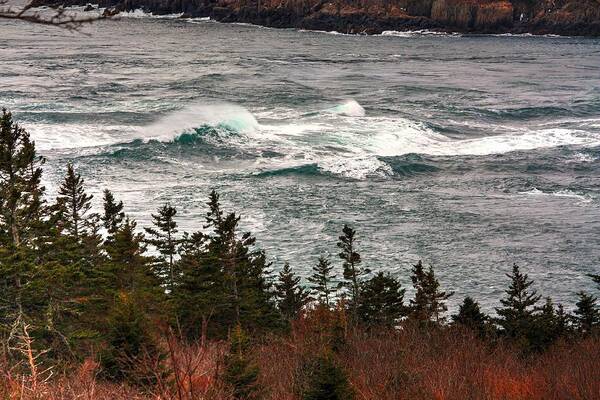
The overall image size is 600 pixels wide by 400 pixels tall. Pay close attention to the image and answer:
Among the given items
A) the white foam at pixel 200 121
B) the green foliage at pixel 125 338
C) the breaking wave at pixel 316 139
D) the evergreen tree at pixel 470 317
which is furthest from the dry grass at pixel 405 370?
the white foam at pixel 200 121

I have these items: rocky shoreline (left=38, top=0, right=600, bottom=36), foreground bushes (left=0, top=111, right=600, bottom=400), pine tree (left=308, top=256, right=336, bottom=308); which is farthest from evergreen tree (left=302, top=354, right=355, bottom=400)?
rocky shoreline (left=38, top=0, right=600, bottom=36)

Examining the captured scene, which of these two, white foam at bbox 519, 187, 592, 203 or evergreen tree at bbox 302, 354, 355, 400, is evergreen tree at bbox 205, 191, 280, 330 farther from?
white foam at bbox 519, 187, 592, 203

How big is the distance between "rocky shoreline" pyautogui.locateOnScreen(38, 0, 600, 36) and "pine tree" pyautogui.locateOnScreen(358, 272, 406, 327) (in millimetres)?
143407

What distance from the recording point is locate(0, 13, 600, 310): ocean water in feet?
108

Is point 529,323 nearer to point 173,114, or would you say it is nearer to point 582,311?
point 582,311

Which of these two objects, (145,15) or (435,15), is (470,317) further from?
(145,15)

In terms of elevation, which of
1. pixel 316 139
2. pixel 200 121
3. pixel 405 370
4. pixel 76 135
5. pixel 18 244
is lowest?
pixel 76 135

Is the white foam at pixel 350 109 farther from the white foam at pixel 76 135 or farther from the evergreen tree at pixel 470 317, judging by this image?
the evergreen tree at pixel 470 317

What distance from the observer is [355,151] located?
4859 cm

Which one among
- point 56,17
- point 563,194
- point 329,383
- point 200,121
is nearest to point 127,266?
point 329,383

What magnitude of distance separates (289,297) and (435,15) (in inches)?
6015

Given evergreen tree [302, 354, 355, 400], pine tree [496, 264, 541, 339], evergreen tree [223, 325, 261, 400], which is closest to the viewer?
evergreen tree [302, 354, 355, 400]

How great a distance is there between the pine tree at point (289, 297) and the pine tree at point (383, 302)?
2.45m

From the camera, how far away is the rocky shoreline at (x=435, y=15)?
164000 mm
